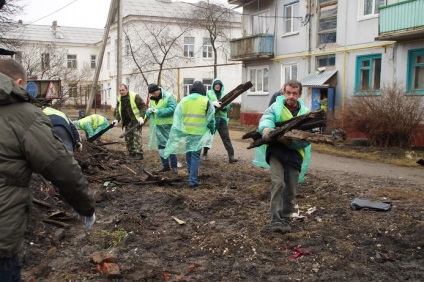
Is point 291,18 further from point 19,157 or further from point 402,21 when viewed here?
point 19,157

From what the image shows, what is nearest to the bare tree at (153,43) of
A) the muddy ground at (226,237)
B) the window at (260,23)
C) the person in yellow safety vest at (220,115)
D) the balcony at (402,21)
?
the window at (260,23)

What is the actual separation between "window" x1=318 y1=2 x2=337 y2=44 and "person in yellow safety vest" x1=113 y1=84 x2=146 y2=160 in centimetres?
1158

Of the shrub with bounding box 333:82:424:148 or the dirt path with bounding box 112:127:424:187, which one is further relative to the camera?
the shrub with bounding box 333:82:424:148

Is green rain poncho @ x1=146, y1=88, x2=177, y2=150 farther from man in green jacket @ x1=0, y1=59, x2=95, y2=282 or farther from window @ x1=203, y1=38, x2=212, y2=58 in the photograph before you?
window @ x1=203, y1=38, x2=212, y2=58

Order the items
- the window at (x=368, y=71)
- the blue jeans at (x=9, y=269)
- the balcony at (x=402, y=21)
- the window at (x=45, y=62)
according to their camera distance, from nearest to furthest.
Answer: the blue jeans at (x=9, y=269)
the balcony at (x=402, y=21)
the window at (x=368, y=71)
the window at (x=45, y=62)

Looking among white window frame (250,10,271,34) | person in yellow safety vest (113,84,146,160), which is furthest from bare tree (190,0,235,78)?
person in yellow safety vest (113,84,146,160)

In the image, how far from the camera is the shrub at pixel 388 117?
531 inches

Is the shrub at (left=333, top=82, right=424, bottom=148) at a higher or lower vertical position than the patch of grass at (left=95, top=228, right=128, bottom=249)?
higher

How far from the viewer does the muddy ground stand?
13.6 ft

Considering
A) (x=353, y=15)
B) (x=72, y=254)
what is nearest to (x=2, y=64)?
(x=72, y=254)

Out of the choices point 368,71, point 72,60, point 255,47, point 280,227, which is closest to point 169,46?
point 255,47

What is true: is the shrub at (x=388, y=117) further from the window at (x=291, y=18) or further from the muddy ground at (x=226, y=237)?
the window at (x=291, y=18)

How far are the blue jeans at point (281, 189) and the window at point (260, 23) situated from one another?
19.9m

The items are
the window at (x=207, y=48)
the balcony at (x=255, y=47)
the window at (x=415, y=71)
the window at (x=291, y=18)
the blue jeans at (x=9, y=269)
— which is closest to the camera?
the blue jeans at (x=9, y=269)
